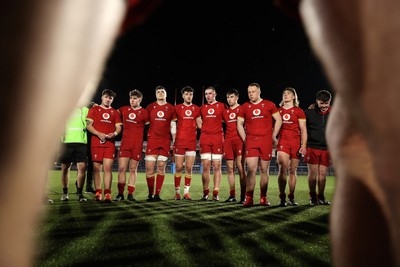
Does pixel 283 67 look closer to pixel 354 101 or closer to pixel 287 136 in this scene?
pixel 287 136

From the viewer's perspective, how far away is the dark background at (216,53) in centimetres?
2120

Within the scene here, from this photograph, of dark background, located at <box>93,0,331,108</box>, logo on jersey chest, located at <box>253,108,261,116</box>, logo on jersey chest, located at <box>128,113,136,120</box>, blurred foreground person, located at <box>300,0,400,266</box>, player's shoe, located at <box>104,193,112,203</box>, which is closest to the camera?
blurred foreground person, located at <box>300,0,400,266</box>

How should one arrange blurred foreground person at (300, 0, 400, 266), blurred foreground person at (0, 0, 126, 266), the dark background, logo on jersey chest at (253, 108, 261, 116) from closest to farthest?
blurred foreground person at (0, 0, 126, 266), blurred foreground person at (300, 0, 400, 266), logo on jersey chest at (253, 108, 261, 116), the dark background

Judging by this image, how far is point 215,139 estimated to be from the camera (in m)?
7.63

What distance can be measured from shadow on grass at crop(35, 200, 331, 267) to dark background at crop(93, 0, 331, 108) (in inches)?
586

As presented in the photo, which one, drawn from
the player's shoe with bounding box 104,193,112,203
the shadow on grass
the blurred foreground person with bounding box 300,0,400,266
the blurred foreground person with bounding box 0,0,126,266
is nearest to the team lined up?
the player's shoe with bounding box 104,193,112,203

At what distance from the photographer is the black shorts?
6577mm

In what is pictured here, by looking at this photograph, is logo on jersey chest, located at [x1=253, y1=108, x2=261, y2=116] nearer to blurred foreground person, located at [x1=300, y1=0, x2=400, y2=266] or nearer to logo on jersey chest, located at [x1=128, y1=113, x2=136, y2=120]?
logo on jersey chest, located at [x1=128, y1=113, x2=136, y2=120]

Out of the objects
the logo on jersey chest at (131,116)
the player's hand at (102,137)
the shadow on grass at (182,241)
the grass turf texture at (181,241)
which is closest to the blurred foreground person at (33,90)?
the grass turf texture at (181,241)

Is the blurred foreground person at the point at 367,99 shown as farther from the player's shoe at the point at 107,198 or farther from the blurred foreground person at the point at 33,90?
the player's shoe at the point at 107,198

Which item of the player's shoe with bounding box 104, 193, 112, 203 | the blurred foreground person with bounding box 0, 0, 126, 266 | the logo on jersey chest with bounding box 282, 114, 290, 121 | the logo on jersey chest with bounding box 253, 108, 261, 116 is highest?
the logo on jersey chest with bounding box 253, 108, 261, 116

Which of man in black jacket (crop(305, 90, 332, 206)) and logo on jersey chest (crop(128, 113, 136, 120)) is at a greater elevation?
logo on jersey chest (crop(128, 113, 136, 120))

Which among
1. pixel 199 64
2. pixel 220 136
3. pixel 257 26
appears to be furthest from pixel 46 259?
pixel 199 64

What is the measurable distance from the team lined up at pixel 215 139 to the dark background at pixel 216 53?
35.7ft
